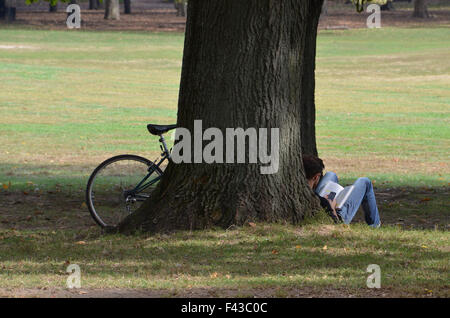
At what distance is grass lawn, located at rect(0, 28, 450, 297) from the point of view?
20.8 ft

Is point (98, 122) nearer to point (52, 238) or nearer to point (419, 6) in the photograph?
point (52, 238)

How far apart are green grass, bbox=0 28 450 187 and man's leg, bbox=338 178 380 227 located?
4.75m

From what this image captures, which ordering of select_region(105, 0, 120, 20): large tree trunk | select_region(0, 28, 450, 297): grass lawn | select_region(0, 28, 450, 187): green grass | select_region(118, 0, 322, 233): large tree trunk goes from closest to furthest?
select_region(0, 28, 450, 297): grass lawn, select_region(118, 0, 322, 233): large tree trunk, select_region(0, 28, 450, 187): green grass, select_region(105, 0, 120, 20): large tree trunk

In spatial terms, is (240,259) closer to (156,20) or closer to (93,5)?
(156,20)

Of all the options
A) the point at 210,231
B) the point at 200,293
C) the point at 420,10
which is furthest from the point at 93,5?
the point at 200,293

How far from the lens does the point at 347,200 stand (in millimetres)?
8281

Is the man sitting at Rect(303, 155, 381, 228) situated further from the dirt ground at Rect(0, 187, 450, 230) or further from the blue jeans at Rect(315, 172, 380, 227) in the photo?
the dirt ground at Rect(0, 187, 450, 230)

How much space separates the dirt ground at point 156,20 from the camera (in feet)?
182

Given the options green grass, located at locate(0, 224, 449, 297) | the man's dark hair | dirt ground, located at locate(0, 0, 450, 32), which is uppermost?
the man's dark hair

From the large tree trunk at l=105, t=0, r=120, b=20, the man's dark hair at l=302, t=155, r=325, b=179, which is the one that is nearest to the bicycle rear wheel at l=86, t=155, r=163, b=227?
the man's dark hair at l=302, t=155, r=325, b=179

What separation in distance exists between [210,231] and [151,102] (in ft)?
58.8

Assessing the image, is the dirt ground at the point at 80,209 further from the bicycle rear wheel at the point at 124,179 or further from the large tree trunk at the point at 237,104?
the large tree trunk at the point at 237,104

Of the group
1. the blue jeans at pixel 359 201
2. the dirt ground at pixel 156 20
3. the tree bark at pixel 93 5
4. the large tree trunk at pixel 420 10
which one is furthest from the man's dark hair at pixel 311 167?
the tree bark at pixel 93 5
